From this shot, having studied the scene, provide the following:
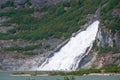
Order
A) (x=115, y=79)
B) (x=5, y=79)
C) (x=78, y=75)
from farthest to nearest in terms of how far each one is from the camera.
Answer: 1. (x=78, y=75)
2. (x=5, y=79)
3. (x=115, y=79)

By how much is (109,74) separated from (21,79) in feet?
80.5

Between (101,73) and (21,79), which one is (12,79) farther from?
(101,73)

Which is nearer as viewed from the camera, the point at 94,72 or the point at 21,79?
the point at 21,79

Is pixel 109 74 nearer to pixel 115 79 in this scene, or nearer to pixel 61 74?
pixel 61 74

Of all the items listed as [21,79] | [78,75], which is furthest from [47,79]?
[78,75]

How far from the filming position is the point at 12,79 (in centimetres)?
17088

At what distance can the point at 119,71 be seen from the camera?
19300cm

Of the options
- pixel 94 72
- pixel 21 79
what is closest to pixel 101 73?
pixel 94 72

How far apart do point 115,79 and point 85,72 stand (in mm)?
37872

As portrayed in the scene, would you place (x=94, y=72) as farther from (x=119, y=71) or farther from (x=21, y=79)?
(x=21, y=79)

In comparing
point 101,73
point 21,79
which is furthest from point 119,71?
point 21,79

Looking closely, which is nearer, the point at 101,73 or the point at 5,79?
the point at 5,79

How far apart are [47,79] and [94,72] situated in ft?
98.0

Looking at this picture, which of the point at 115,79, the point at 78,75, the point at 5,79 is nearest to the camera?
the point at 115,79
